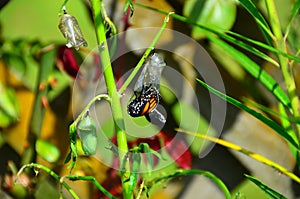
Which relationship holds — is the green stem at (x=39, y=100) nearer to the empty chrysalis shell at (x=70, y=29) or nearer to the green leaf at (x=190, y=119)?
the green leaf at (x=190, y=119)

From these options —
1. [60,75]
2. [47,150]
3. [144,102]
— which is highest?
[144,102]

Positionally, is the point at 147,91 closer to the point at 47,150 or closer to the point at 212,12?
the point at 212,12

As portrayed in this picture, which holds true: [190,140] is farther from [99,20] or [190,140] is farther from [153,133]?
[99,20]

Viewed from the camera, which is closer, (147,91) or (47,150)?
(147,91)

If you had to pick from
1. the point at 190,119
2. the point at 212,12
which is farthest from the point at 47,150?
the point at 212,12

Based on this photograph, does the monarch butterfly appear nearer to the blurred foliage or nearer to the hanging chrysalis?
the hanging chrysalis

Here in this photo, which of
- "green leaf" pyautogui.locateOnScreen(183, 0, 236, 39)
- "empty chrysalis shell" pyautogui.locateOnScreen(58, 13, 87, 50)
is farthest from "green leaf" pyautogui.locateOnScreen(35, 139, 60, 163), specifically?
"empty chrysalis shell" pyautogui.locateOnScreen(58, 13, 87, 50)
